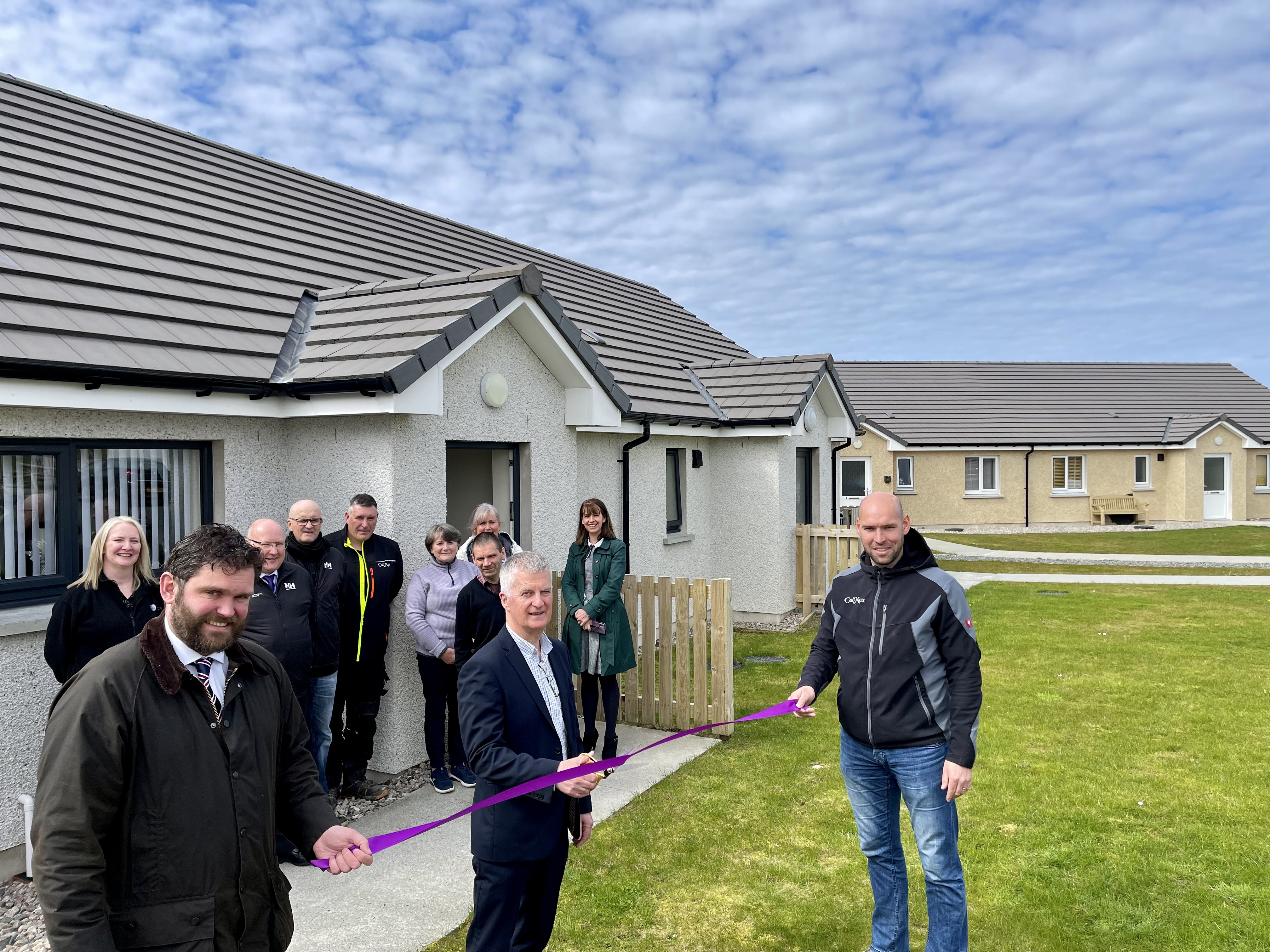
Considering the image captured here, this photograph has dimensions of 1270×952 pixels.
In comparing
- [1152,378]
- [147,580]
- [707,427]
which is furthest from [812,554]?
[1152,378]

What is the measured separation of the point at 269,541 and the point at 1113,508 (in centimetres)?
3560

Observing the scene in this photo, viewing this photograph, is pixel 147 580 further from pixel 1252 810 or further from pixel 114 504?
pixel 1252 810

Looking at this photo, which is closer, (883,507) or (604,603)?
(883,507)

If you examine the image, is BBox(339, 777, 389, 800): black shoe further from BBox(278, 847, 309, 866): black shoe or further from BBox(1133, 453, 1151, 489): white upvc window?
BBox(1133, 453, 1151, 489): white upvc window

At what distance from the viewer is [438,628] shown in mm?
6430

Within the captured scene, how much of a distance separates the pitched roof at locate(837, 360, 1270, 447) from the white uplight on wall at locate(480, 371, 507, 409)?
27972 mm

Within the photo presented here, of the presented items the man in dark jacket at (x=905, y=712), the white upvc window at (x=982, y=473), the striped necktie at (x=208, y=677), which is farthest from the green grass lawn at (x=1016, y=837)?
the white upvc window at (x=982, y=473)

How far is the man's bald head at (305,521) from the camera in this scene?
5.79 metres

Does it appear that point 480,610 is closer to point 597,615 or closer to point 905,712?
point 597,615

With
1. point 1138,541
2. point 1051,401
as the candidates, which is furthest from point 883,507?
point 1051,401

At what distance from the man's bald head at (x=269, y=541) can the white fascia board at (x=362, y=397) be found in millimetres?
1380

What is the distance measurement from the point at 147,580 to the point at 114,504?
59.1 inches

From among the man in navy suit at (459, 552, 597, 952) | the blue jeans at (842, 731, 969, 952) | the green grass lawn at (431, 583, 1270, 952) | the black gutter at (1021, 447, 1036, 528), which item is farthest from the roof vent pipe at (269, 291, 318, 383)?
the black gutter at (1021, 447, 1036, 528)

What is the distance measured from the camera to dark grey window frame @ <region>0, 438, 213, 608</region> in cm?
530
